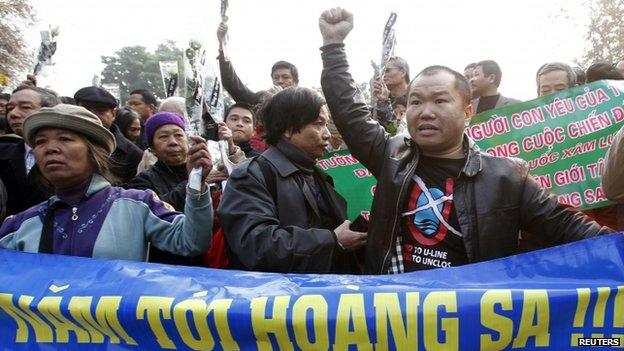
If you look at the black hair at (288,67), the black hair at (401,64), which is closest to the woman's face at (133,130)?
the black hair at (288,67)

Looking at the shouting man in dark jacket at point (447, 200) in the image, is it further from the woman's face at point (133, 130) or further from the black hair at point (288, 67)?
the woman's face at point (133, 130)

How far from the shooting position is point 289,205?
8.58 feet

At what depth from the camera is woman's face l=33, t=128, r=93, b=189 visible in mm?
2613

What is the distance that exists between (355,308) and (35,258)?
138 cm

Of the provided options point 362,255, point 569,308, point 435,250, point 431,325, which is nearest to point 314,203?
point 362,255

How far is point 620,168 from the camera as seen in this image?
218 centimetres

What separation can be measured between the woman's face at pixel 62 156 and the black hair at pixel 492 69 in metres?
4.02

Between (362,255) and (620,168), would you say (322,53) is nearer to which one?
(362,255)

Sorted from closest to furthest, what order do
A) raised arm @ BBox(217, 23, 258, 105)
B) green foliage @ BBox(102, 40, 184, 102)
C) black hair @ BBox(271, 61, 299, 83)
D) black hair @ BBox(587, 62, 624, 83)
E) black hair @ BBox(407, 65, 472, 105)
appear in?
black hair @ BBox(407, 65, 472, 105) < raised arm @ BBox(217, 23, 258, 105) < black hair @ BBox(587, 62, 624, 83) < black hair @ BBox(271, 61, 299, 83) < green foliage @ BBox(102, 40, 184, 102)

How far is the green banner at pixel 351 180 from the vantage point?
407 cm

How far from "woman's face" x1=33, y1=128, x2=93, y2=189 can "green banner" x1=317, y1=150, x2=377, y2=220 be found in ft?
6.01

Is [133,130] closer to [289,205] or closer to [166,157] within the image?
[166,157]

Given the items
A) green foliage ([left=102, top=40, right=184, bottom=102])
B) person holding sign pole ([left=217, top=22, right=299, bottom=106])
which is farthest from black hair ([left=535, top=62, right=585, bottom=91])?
green foliage ([left=102, top=40, right=184, bottom=102])

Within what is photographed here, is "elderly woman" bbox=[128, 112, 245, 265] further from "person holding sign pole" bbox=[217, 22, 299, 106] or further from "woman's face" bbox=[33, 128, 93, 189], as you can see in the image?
"woman's face" bbox=[33, 128, 93, 189]
